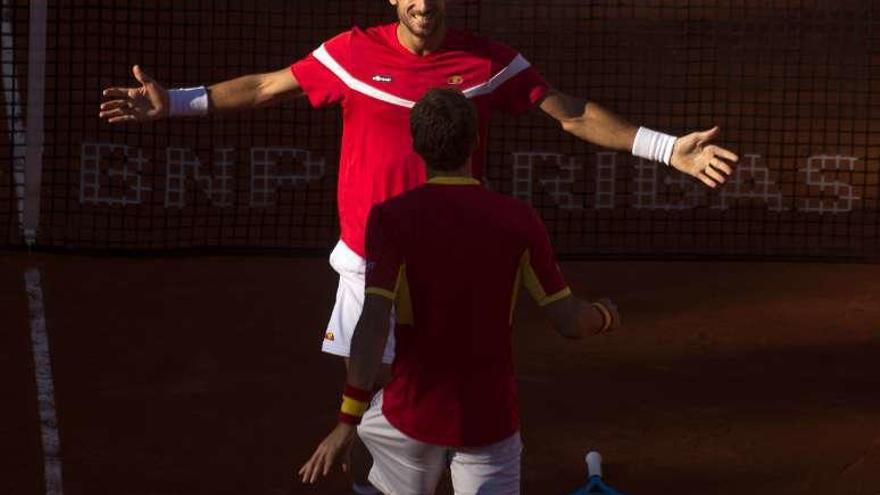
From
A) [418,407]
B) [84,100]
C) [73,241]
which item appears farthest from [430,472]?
[84,100]

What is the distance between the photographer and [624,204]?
51.3ft

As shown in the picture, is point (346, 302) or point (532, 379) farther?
point (532, 379)

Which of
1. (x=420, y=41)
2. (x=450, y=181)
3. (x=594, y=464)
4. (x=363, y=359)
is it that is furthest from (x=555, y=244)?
(x=363, y=359)

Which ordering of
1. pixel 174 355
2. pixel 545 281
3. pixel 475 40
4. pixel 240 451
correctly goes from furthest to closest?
pixel 174 355 → pixel 240 451 → pixel 475 40 → pixel 545 281

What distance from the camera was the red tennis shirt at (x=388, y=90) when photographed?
7391mm

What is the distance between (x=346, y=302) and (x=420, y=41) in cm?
112

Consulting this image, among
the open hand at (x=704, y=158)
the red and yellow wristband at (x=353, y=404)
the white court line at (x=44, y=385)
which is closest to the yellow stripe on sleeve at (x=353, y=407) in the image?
the red and yellow wristband at (x=353, y=404)

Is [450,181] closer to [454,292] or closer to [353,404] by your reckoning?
[454,292]

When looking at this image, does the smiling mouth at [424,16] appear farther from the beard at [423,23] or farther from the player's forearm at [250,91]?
the player's forearm at [250,91]

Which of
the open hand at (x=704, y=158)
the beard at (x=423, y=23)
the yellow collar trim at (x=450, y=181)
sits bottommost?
the yellow collar trim at (x=450, y=181)

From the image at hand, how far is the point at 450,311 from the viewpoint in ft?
18.8

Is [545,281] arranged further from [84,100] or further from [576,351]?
[84,100]

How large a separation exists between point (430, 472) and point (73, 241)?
8.72 meters

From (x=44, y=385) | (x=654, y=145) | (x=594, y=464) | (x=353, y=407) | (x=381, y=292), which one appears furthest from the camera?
(x=44, y=385)
